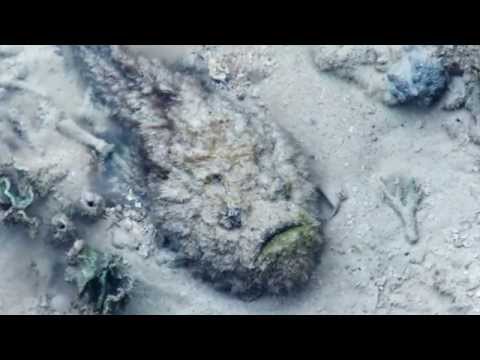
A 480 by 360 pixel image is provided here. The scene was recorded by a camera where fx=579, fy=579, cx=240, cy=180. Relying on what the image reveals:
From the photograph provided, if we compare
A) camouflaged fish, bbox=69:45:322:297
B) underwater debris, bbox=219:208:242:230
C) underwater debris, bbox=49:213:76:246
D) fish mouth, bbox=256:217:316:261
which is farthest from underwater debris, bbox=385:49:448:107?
underwater debris, bbox=49:213:76:246

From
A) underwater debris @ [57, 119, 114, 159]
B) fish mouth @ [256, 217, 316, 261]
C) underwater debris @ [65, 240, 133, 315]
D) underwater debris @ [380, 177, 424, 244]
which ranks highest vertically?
underwater debris @ [380, 177, 424, 244]

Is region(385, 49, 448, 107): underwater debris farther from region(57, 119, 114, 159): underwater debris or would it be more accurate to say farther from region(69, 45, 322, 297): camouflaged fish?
region(57, 119, 114, 159): underwater debris

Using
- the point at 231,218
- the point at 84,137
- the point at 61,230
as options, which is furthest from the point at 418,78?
the point at 61,230

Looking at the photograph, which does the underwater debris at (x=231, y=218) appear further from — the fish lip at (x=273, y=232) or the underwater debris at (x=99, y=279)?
the underwater debris at (x=99, y=279)

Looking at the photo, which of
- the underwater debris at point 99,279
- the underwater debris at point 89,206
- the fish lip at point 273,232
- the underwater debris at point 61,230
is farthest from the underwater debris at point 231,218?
the underwater debris at point 61,230

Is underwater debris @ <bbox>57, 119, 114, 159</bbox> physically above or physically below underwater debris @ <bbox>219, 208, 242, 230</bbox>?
below

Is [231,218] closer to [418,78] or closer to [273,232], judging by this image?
[273,232]
